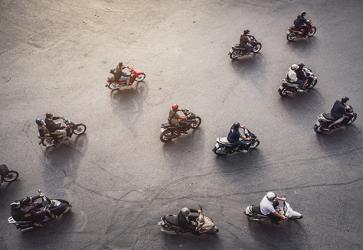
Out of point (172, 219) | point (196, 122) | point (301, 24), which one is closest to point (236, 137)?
point (196, 122)

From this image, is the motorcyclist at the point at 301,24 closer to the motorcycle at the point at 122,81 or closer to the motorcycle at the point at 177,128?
the motorcycle at the point at 177,128

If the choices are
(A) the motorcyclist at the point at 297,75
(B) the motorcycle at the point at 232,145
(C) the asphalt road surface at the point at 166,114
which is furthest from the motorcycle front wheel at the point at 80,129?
(A) the motorcyclist at the point at 297,75

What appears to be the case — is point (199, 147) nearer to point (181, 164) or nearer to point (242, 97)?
point (181, 164)

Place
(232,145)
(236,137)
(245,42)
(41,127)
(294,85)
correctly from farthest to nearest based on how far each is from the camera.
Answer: (245,42) < (294,85) < (41,127) < (232,145) < (236,137)

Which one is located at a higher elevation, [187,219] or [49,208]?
[49,208]

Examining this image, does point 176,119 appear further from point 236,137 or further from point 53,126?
point 53,126

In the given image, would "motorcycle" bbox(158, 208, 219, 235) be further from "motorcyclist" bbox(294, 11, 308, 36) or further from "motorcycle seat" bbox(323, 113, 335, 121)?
"motorcyclist" bbox(294, 11, 308, 36)
